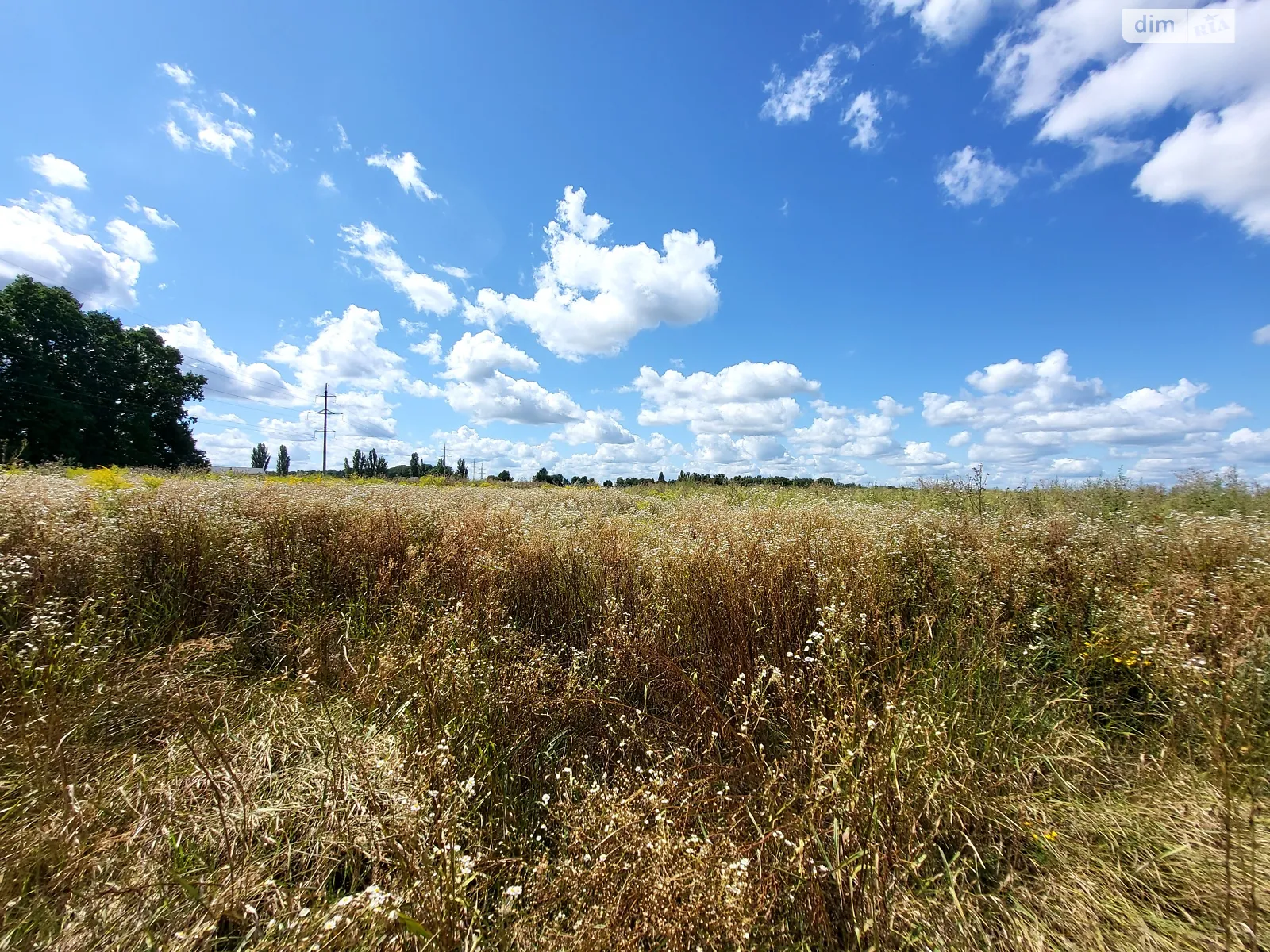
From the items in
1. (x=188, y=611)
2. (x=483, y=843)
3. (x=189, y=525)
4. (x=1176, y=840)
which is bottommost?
(x=483, y=843)

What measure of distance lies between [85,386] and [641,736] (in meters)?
51.6

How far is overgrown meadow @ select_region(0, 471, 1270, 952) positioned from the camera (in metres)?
1.75

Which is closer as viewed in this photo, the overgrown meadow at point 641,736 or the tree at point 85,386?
the overgrown meadow at point 641,736

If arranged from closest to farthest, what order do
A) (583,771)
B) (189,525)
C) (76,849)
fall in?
(76,849) → (583,771) → (189,525)

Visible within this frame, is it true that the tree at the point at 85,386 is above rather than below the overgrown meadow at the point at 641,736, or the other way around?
above

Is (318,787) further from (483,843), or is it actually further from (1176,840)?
(1176,840)

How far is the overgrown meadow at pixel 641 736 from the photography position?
1753mm

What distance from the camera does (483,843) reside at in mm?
2426

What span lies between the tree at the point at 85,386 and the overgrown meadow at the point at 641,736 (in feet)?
129

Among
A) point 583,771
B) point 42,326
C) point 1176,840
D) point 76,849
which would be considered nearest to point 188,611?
point 76,849

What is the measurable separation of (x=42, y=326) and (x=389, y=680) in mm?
50687

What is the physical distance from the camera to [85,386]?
33938 mm

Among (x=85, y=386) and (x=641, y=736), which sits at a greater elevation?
(x=85, y=386)

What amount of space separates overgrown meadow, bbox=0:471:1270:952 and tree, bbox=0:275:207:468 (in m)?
39.2
